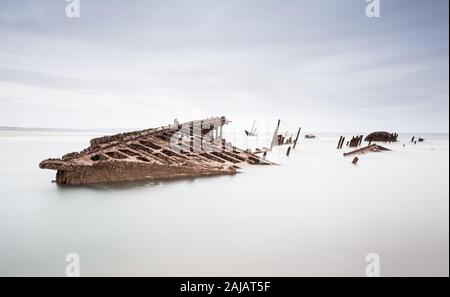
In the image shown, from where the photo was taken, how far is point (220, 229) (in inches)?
244

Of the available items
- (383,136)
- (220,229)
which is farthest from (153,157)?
(383,136)

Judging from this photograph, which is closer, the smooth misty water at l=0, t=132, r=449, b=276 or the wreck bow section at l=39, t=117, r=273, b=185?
the smooth misty water at l=0, t=132, r=449, b=276

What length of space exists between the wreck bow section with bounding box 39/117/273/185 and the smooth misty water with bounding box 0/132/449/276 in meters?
0.69

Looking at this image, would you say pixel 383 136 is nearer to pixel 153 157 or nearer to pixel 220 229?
pixel 153 157

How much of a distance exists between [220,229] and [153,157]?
6.50 m

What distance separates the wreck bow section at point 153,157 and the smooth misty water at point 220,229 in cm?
69

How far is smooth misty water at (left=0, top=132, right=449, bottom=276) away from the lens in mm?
4559

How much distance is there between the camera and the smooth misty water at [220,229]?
4.56 meters

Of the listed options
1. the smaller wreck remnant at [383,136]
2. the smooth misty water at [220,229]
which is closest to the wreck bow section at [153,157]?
the smooth misty water at [220,229]

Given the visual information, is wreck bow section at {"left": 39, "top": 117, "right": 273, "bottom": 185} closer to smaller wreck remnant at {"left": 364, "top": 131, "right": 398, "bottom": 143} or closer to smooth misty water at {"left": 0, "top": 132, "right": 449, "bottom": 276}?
smooth misty water at {"left": 0, "top": 132, "right": 449, "bottom": 276}

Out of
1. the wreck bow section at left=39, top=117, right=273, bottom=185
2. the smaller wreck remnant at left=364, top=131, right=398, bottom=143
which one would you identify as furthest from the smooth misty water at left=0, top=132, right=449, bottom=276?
the smaller wreck remnant at left=364, top=131, right=398, bottom=143

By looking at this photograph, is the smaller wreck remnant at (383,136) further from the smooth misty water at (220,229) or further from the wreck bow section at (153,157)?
the smooth misty water at (220,229)
